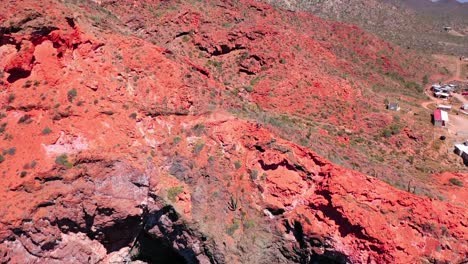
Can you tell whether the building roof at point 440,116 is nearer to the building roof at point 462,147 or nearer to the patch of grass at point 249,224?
the building roof at point 462,147

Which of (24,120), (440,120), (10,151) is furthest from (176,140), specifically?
(440,120)

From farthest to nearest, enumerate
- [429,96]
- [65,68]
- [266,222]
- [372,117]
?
1. [429,96]
2. [372,117]
3. [65,68]
4. [266,222]

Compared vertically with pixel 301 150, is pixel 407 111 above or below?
below

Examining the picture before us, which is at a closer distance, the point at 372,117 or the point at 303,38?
the point at 372,117

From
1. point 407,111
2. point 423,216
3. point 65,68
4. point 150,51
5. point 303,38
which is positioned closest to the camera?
point 423,216

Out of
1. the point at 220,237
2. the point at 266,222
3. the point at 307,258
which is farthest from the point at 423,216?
the point at 220,237

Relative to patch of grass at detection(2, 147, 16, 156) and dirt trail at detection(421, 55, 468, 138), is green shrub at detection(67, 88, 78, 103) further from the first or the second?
dirt trail at detection(421, 55, 468, 138)

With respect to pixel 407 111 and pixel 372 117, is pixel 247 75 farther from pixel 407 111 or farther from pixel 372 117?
pixel 407 111

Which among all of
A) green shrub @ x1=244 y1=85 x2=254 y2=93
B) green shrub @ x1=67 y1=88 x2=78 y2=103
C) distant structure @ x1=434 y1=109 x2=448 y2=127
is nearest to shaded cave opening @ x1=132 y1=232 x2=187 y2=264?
green shrub @ x1=67 y1=88 x2=78 y2=103
